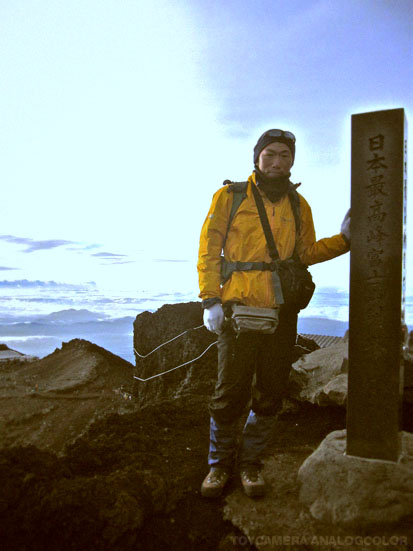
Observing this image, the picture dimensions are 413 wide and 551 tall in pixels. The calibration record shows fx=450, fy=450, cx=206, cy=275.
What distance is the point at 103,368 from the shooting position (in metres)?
7.80

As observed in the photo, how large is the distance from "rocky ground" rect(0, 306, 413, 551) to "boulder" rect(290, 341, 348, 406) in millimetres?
222

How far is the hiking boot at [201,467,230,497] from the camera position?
11.3 feet

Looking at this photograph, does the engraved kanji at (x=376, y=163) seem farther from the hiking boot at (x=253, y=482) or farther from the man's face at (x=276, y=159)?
the hiking boot at (x=253, y=482)

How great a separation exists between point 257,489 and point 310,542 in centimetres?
55

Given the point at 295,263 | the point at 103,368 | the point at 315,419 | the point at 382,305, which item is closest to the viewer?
the point at 382,305

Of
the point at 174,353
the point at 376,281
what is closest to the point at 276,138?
the point at 376,281

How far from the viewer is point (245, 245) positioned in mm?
3459

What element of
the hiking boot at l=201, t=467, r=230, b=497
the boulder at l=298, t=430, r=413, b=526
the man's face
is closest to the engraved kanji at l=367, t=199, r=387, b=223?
the man's face

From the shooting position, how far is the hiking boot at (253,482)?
11.1ft

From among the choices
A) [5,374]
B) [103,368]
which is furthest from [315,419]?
[5,374]

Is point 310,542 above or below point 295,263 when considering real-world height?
below

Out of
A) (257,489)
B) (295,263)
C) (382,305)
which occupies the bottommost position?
(257,489)

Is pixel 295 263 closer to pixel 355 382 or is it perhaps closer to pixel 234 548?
pixel 355 382

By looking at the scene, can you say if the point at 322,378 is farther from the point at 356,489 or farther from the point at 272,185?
the point at 272,185
